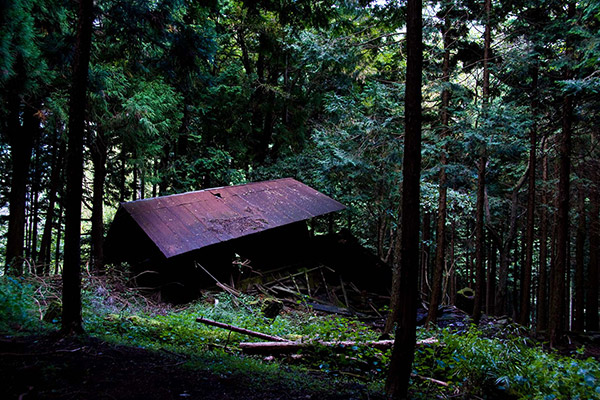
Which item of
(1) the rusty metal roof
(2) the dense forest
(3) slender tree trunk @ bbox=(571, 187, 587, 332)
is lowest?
(3) slender tree trunk @ bbox=(571, 187, 587, 332)

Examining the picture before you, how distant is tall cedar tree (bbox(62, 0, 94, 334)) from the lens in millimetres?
5602

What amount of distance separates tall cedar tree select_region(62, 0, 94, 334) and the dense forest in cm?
2

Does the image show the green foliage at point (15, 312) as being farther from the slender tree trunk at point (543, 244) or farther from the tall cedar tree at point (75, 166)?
the slender tree trunk at point (543, 244)

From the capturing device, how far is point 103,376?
170 inches

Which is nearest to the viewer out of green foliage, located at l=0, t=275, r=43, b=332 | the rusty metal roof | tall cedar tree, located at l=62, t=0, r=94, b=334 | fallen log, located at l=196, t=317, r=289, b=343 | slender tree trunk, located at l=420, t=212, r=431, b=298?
tall cedar tree, located at l=62, t=0, r=94, b=334

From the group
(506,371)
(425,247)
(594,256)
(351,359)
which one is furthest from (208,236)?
(425,247)

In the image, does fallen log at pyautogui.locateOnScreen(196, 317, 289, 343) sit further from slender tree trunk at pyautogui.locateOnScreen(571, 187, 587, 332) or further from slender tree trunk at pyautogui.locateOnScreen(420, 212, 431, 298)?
slender tree trunk at pyautogui.locateOnScreen(420, 212, 431, 298)

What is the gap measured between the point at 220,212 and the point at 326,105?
6130mm

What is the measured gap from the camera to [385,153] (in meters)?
13.6

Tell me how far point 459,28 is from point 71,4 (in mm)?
11945

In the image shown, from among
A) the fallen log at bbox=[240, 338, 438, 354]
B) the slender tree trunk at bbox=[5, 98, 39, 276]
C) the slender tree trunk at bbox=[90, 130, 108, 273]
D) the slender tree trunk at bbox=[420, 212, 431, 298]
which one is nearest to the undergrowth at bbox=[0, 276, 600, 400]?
the fallen log at bbox=[240, 338, 438, 354]

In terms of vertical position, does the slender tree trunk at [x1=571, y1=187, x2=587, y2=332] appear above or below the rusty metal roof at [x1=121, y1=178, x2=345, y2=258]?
below

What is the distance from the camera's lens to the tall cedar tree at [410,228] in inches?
184

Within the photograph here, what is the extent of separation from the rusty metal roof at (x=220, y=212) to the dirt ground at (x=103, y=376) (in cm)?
609
